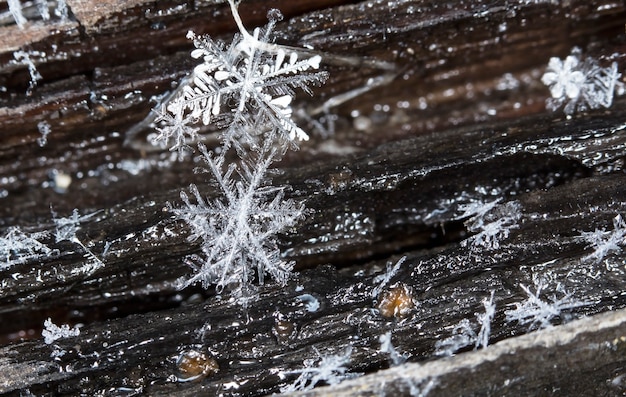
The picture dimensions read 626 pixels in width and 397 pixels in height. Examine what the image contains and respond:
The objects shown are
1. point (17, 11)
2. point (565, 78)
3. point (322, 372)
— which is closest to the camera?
point (322, 372)

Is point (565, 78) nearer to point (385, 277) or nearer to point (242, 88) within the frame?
point (385, 277)

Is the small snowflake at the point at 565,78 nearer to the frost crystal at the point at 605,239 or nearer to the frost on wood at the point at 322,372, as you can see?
the frost crystal at the point at 605,239

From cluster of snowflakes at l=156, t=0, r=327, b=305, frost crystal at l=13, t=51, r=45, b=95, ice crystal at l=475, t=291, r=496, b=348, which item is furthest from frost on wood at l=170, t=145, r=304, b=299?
frost crystal at l=13, t=51, r=45, b=95

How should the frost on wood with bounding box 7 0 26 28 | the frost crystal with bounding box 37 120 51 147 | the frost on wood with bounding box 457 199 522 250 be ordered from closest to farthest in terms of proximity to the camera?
the frost on wood with bounding box 457 199 522 250 < the frost on wood with bounding box 7 0 26 28 < the frost crystal with bounding box 37 120 51 147

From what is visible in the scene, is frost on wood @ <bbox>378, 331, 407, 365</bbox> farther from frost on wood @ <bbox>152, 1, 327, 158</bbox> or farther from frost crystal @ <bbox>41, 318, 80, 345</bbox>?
frost crystal @ <bbox>41, 318, 80, 345</bbox>

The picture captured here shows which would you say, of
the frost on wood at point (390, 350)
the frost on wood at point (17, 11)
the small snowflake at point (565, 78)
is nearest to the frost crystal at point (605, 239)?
the small snowflake at point (565, 78)

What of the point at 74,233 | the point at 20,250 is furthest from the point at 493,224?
the point at 20,250
